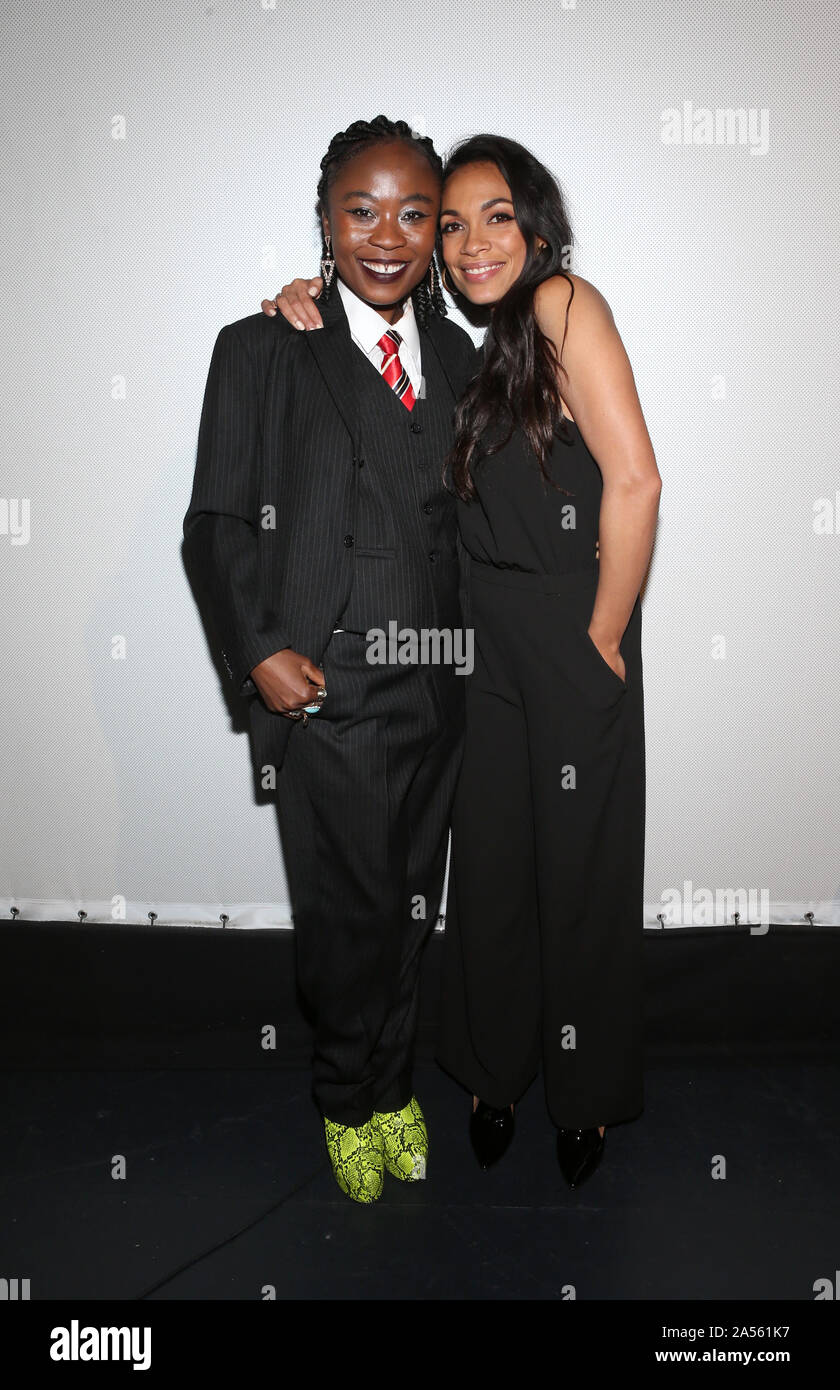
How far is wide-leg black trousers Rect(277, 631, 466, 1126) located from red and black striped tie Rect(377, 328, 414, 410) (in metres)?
0.45

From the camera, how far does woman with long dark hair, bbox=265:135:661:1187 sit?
1907 mm

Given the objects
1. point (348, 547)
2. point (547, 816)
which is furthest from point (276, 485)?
point (547, 816)

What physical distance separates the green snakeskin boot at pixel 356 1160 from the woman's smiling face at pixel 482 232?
168cm

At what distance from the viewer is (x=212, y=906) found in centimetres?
268

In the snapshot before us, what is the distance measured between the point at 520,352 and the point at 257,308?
0.75m

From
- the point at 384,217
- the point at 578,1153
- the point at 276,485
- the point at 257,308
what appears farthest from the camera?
the point at 257,308

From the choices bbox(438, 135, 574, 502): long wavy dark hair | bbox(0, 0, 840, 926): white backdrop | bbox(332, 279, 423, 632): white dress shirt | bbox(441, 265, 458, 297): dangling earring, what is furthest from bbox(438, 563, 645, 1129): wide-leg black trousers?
bbox(441, 265, 458, 297): dangling earring

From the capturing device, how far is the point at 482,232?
195 centimetres

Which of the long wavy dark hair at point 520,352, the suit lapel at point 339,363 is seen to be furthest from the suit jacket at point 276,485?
the long wavy dark hair at point 520,352

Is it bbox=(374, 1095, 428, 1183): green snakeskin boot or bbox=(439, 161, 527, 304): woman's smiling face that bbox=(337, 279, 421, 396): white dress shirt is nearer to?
bbox=(439, 161, 527, 304): woman's smiling face

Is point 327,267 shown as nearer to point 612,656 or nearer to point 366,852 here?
point 612,656

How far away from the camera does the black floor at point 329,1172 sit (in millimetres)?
1997

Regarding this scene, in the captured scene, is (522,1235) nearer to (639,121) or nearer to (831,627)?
(831,627)

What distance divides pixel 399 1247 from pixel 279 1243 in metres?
0.23
